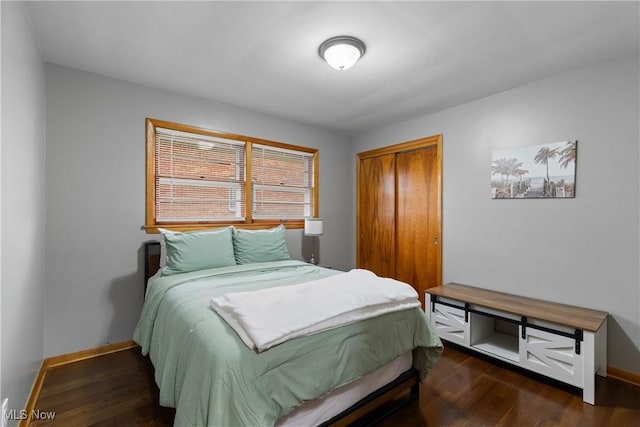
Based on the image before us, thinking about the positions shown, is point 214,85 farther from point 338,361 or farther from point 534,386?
point 534,386

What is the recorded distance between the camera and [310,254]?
411cm

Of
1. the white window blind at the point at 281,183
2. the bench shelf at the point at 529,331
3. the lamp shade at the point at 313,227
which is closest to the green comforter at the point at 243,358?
the bench shelf at the point at 529,331

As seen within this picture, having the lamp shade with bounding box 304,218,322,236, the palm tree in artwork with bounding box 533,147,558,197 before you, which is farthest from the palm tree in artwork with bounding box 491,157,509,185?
the lamp shade with bounding box 304,218,322,236

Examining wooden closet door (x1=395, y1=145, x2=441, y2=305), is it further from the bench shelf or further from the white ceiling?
the white ceiling

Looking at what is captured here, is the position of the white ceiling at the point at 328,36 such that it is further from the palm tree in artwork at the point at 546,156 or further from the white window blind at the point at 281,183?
the white window blind at the point at 281,183

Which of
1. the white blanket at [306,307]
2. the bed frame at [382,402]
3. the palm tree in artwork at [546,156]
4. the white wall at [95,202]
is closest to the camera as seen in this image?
the white blanket at [306,307]

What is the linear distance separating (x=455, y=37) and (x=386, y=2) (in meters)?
0.64

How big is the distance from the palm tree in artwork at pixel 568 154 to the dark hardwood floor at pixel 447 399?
68.8 inches

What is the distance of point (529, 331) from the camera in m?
2.32

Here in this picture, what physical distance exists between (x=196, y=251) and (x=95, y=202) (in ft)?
3.28

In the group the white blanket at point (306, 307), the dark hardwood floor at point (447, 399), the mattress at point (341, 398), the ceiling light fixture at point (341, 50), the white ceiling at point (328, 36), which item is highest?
the white ceiling at point (328, 36)

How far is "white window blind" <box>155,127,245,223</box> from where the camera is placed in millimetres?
3047

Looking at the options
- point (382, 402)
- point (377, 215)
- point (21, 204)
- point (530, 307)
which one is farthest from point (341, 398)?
point (377, 215)

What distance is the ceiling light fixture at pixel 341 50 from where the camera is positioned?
2.04 meters
